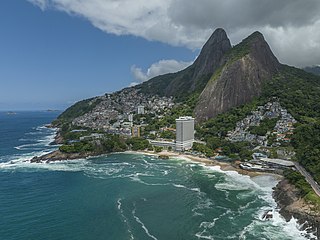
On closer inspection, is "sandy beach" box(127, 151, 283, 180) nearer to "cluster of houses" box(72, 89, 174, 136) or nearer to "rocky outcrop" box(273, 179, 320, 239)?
"rocky outcrop" box(273, 179, 320, 239)

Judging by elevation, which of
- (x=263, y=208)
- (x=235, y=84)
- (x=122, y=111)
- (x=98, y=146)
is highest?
(x=235, y=84)

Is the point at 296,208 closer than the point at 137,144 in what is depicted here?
Yes

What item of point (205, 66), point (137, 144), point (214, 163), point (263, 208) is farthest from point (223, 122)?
point (263, 208)

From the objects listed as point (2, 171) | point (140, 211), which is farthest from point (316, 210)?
point (2, 171)

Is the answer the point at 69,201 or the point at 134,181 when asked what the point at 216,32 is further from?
the point at 69,201

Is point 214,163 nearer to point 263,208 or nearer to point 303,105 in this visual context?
point 263,208

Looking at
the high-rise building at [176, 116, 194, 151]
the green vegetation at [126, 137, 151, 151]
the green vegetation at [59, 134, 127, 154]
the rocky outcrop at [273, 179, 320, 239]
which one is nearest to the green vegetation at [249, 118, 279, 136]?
the high-rise building at [176, 116, 194, 151]
